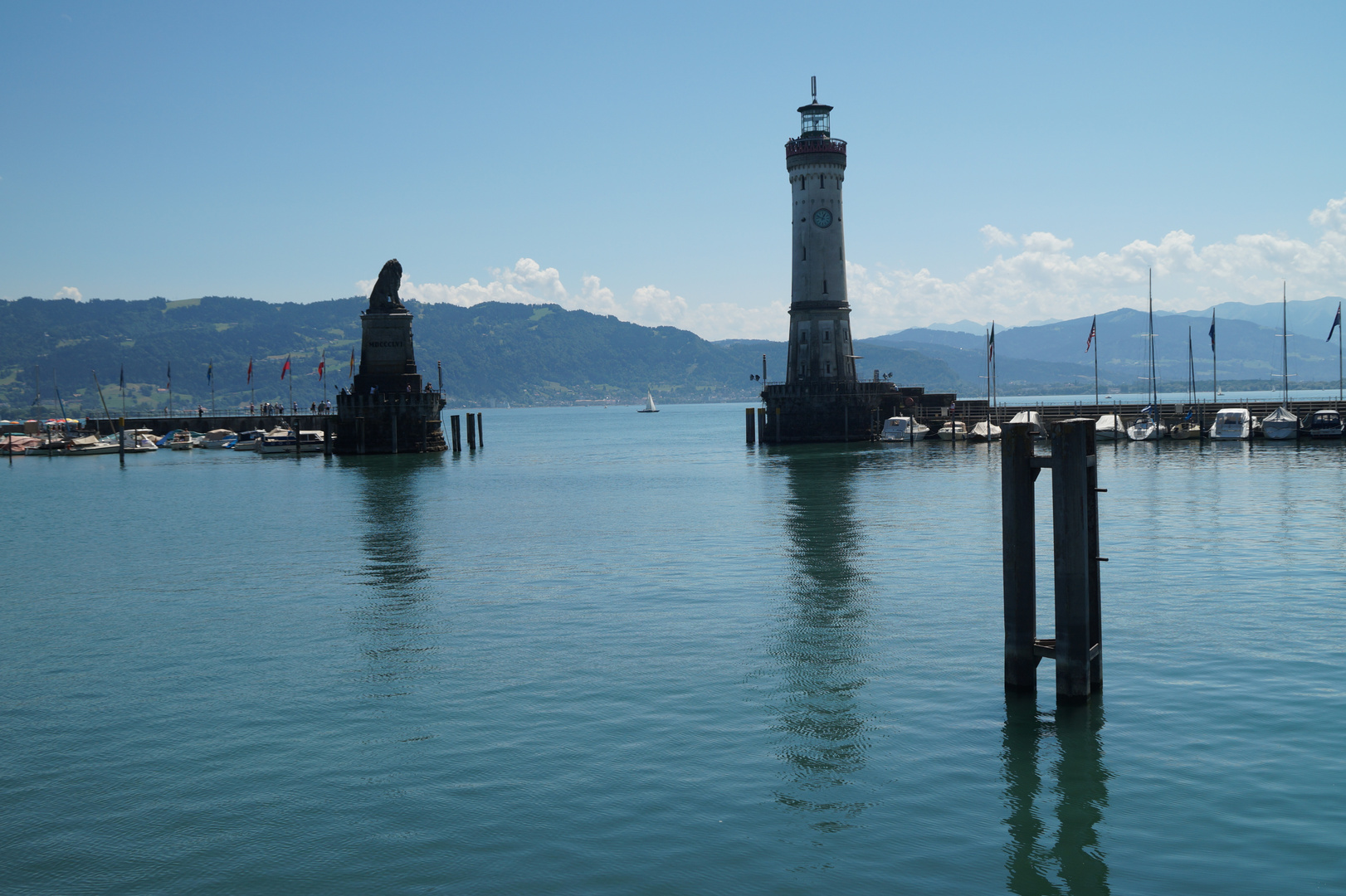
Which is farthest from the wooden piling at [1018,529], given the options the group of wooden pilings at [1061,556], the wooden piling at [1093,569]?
the wooden piling at [1093,569]

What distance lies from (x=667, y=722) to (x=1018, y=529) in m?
5.98

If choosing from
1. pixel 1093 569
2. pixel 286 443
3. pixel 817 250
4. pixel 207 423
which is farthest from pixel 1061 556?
pixel 207 423

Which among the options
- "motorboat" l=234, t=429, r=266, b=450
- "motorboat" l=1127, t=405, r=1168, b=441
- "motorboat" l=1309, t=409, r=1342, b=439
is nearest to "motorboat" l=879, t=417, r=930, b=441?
"motorboat" l=1127, t=405, r=1168, b=441

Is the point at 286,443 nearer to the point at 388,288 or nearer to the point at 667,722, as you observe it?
the point at 388,288

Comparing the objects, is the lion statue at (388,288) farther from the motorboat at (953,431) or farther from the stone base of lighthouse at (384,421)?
the motorboat at (953,431)

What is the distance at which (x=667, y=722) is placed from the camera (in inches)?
630

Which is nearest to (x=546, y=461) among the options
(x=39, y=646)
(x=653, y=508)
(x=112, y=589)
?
(x=653, y=508)

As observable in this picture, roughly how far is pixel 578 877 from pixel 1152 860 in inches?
243

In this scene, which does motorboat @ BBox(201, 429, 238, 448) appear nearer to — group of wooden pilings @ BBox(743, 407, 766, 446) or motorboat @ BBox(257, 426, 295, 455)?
motorboat @ BBox(257, 426, 295, 455)

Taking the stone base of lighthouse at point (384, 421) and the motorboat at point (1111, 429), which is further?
the stone base of lighthouse at point (384, 421)

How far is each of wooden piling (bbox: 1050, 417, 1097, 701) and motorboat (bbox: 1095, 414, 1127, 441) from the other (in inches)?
A: 3104

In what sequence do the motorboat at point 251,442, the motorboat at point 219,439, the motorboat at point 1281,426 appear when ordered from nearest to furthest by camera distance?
the motorboat at point 1281,426 → the motorboat at point 251,442 → the motorboat at point 219,439

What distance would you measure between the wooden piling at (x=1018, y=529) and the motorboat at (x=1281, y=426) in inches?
3103

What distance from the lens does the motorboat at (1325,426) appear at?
80938mm
